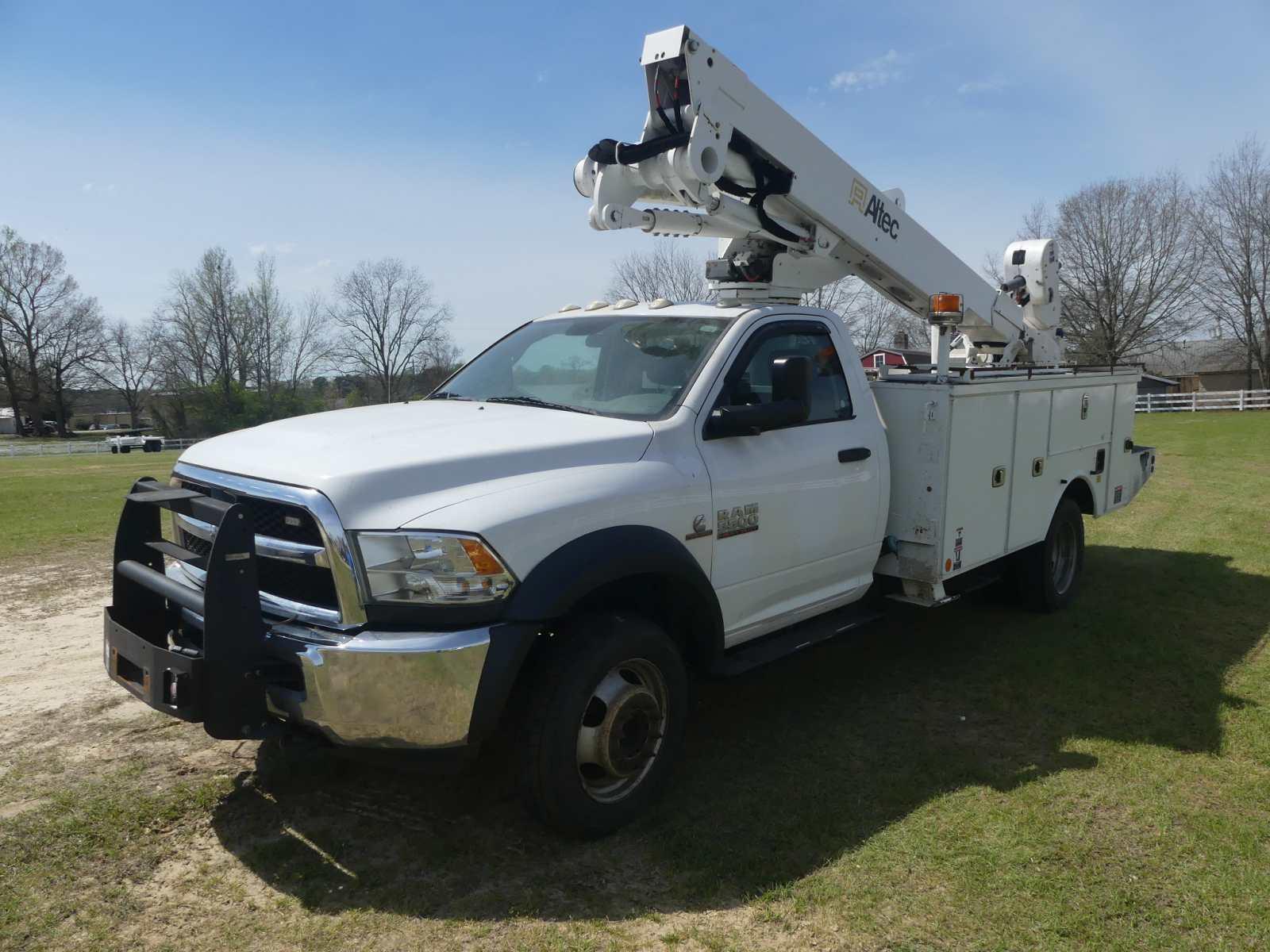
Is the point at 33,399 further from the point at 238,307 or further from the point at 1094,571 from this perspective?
the point at 1094,571

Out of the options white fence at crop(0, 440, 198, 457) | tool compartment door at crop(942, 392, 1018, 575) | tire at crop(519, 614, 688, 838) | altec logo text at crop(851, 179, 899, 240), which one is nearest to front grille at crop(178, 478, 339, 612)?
tire at crop(519, 614, 688, 838)

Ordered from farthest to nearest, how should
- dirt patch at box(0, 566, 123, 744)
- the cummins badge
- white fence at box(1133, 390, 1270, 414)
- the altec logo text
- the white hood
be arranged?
white fence at box(1133, 390, 1270, 414) → the altec logo text → dirt patch at box(0, 566, 123, 744) → the cummins badge → the white hood

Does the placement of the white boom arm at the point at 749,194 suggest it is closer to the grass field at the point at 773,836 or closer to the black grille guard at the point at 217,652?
the grass field at the point at 773,836

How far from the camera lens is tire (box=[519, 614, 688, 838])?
11.0 ft

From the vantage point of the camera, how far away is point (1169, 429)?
2781 centimetres

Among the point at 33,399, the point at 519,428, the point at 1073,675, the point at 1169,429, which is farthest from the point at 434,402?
the point at 33,399

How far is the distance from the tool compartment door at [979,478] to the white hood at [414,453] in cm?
217

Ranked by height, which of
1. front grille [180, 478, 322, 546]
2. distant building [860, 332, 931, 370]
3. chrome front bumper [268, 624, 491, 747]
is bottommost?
chrome front bumper [268, 624, 491, 747]

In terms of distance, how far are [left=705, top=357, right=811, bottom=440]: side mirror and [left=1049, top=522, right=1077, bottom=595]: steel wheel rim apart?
3.63 meters

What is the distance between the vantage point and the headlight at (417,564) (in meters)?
3.12

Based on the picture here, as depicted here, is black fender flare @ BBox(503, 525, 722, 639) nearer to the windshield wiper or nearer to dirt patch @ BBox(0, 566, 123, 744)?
the windshield wiper

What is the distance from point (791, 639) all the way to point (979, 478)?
1.72 m

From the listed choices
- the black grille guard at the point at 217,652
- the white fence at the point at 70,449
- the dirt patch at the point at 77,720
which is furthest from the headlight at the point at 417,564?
the white fence at the point at 70,449

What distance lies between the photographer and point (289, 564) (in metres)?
3.37
